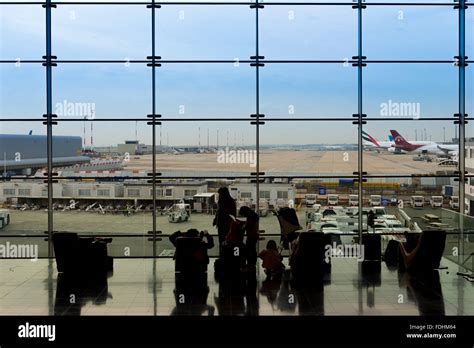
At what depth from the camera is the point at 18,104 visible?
9.38 metres

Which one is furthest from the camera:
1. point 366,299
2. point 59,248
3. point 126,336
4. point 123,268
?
point 123,268

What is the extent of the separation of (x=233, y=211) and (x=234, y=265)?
70cm

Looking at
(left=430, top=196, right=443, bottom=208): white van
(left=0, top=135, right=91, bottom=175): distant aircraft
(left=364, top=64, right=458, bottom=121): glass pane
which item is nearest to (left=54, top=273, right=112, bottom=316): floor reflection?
(left=0, top=135, right=91, bottom=175): distant aircraft

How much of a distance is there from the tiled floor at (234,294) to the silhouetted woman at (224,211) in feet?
1.66

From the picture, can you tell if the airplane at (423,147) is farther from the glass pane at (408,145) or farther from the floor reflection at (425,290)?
the floor reflection at (425,290)

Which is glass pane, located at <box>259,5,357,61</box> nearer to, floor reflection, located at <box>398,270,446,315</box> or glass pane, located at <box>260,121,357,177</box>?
glass pane, located at <box>260,121,357,177</box>

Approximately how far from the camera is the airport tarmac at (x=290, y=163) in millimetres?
9398

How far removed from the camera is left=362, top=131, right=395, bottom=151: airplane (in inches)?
373

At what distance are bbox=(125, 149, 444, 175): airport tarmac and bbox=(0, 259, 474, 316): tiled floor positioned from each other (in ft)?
6.42

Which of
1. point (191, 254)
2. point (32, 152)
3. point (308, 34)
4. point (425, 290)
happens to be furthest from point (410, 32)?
point (32, 152)

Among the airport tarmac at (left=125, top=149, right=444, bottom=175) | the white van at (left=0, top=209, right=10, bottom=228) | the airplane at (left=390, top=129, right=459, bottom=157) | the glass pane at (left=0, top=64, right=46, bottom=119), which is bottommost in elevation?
the white van at (left=0, top=209, right=10, bottom=228)

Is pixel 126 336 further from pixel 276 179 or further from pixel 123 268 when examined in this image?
pixel 276 179

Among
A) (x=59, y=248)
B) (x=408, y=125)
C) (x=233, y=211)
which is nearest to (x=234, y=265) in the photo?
(x=233, y=211)

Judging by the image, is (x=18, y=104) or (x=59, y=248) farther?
(x=18, y=104)
